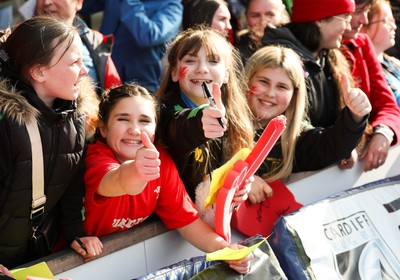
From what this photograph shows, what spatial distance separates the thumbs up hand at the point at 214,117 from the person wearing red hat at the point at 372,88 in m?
1.61

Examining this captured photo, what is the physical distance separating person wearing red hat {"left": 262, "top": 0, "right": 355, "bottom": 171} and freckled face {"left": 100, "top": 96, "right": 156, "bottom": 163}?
1.28 m

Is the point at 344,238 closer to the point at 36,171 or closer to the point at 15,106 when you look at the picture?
the point at 36,171

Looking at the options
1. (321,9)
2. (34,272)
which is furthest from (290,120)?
(34,272)

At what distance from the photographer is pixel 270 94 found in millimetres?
3434

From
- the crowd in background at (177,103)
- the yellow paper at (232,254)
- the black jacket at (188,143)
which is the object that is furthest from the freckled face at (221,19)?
the yellow paper at (232,254)

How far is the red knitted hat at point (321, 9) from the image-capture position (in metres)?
3.98

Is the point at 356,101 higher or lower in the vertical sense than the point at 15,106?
lower

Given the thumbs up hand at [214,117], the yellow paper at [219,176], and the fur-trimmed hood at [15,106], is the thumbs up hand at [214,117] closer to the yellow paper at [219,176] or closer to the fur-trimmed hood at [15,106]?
the yellow paper at [219,176]

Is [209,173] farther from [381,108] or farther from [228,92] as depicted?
[381,108]

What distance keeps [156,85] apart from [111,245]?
1863 mm

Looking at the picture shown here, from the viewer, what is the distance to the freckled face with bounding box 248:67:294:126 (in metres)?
3.44

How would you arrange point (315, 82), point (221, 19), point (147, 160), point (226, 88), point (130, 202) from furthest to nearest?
point (221, 19), point (315, 82), point (226, 88), point (130, 202), point (147, 160)

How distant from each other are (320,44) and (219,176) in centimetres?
164

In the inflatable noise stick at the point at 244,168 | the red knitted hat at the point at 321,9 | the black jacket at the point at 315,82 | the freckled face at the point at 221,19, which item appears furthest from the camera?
the freckled face at the point at 221,19
